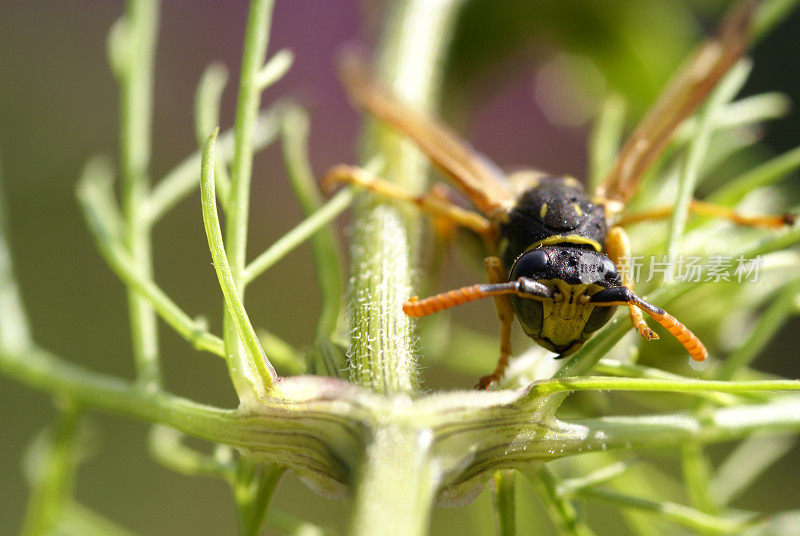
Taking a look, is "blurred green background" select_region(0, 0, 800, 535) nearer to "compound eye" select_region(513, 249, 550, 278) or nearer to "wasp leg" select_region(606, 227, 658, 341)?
"wasp leg" select_region(606, 227, 658, 341)

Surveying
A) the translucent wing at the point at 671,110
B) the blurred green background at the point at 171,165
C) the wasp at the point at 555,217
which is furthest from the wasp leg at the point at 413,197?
the blurred green background at the point at 171,165

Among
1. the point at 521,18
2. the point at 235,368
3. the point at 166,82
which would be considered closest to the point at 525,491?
the point at 235,368

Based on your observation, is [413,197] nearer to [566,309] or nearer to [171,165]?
[566,309]

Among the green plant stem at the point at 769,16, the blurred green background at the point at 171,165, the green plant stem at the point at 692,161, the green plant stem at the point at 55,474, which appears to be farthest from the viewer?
the blurred green background at the point at 171,165

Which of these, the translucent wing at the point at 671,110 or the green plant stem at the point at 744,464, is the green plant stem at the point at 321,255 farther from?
the green plant stem at the point at 744,464

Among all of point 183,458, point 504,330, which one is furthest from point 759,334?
point 183,458

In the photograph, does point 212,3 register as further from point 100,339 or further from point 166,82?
point 100,339

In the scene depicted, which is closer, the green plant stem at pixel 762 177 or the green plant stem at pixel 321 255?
the green plant stem at pixel 321 255
